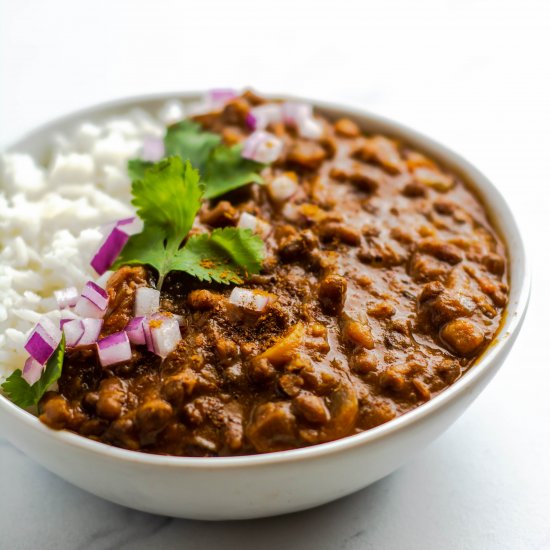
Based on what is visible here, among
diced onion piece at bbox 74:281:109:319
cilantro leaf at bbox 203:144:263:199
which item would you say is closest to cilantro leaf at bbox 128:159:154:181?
cilantro leaf at bbox 203:144:263:199

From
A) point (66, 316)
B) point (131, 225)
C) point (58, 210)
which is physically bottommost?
point (66, 316)

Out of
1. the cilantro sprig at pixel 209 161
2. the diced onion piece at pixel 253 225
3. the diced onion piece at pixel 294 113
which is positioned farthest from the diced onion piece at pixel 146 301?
the diced onion piece at pixel 294 113

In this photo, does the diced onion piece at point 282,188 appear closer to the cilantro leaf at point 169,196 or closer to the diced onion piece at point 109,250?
the cilantro leaf at point 169,196

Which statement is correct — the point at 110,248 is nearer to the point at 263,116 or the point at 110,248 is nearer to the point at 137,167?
the point at 137,167

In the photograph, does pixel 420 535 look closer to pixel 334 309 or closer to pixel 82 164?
pixel 334 309

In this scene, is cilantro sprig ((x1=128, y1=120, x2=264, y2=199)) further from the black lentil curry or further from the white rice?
the white rice

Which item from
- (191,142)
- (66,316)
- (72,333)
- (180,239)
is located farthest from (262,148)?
(72,333)

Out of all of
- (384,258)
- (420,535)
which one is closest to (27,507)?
(420,535)

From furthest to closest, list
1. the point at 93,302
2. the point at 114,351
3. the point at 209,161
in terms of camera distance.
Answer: the point at 209,161
the point at 93,302
the point at 114,351
